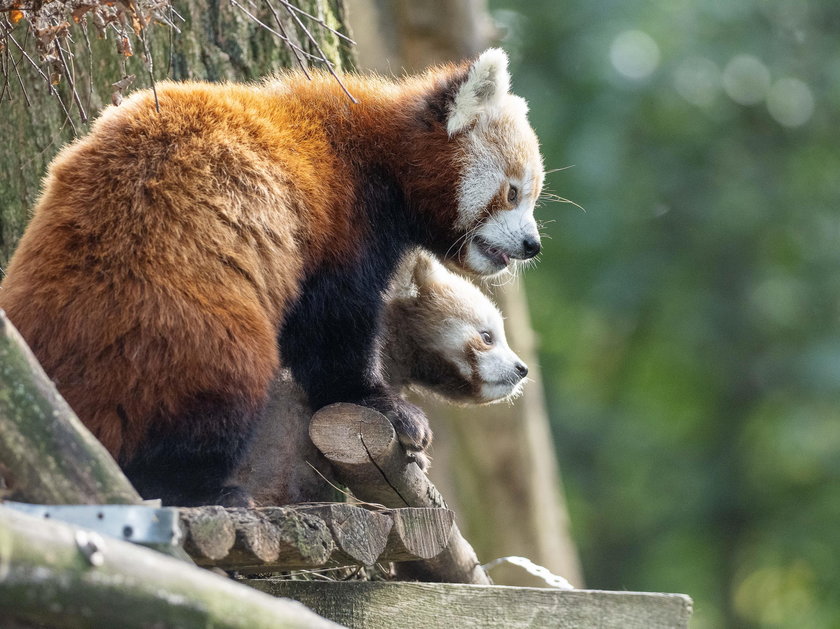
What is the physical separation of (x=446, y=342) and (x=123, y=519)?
2.57 m

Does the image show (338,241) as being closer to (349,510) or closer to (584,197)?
(349,510)

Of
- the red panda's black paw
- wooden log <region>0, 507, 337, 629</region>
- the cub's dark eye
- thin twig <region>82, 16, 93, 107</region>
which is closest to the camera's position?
wooden log <region>0, 507, 337, 629</region>

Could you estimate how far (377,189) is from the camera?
434 centimetres

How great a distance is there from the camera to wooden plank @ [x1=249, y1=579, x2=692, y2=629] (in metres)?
3.52

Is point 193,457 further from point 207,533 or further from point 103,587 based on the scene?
point 103,587

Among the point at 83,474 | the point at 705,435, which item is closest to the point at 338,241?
the point at 83,474

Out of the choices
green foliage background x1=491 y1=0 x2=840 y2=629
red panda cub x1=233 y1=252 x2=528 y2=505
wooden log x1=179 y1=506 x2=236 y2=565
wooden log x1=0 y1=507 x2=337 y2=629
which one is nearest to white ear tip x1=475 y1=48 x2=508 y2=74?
red panda cub x1=233 y1=252 x2=528 y2=505

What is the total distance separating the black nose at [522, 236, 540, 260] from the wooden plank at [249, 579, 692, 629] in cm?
161

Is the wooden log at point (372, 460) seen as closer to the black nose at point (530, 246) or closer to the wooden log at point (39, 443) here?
the black nose at point (530, 246)

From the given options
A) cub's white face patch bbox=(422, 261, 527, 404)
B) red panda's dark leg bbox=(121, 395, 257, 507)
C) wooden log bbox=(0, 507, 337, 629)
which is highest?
wooden log bbox=(0, 507, 337, 629)

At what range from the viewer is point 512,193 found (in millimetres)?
4797

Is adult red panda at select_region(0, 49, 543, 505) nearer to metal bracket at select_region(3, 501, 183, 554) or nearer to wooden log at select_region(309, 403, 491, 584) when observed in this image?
wooden log at select_region(309, 403, 491, 584)

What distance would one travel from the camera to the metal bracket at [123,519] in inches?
97.4

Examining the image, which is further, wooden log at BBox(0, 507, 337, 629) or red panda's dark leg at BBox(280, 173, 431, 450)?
red panda's dark leg at BBox(280, 173, 431, 450)
